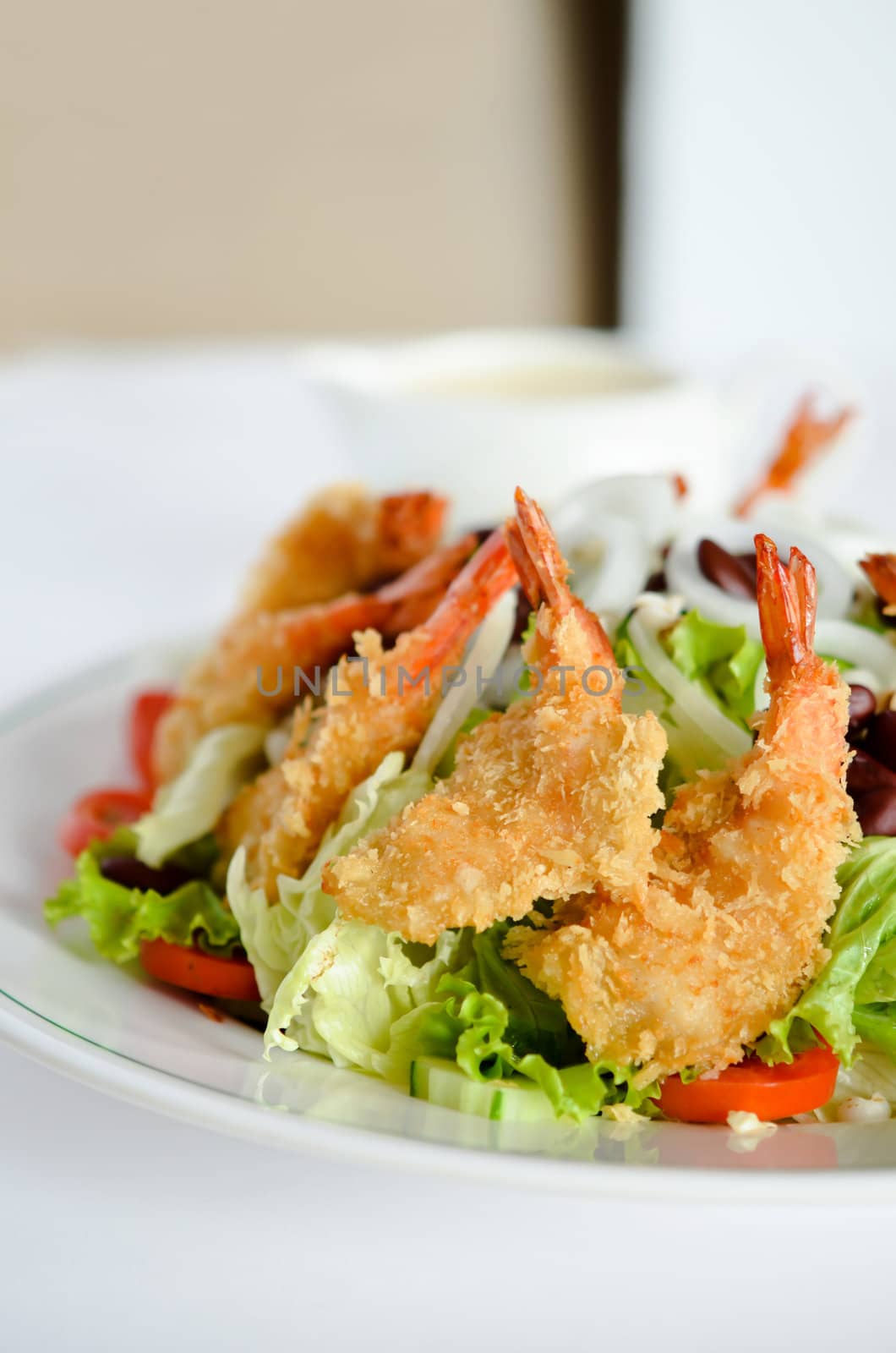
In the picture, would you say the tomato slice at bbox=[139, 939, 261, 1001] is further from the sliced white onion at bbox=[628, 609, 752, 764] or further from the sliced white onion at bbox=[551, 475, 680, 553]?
the sliced white onion at bbox=[551, 475, 680, 553]

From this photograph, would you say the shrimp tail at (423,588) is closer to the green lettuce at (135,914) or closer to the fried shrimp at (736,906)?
the green lettuce at (135,914)

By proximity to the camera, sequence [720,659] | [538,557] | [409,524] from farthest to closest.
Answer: [409,524] → [720,659] → [538,557]

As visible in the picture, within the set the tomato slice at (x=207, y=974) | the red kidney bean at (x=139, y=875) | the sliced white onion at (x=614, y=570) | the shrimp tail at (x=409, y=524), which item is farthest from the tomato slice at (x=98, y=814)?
the sliced white onion at (x=614, y=570)

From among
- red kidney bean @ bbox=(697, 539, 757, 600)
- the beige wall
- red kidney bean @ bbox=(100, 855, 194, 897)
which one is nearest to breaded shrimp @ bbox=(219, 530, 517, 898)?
red kidney bean @ bbox=(100, 855, 194, 897)

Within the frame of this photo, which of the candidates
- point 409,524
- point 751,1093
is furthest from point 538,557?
point 409,524

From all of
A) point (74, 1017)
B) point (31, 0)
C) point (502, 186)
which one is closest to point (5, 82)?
point (31, 0)

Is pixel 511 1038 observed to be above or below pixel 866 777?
below

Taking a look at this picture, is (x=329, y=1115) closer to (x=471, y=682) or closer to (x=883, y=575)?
(x=471, y=682)

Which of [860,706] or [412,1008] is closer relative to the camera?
[412,1008]
